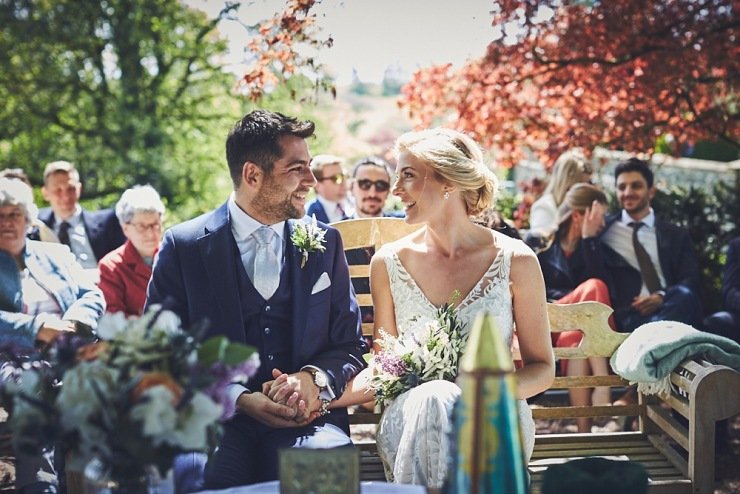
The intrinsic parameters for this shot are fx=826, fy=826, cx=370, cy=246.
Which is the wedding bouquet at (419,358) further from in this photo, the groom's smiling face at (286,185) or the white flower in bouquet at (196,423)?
the white flower in bouquet at (196,423)

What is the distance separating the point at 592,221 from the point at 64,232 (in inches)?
158

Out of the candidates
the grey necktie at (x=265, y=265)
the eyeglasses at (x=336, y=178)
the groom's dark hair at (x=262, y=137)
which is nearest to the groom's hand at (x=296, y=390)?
the grey necktie at (x=265, y=265)

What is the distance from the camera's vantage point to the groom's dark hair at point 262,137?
3.49 m

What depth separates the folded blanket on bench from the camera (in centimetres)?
341

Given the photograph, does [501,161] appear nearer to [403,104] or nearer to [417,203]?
[403,104]

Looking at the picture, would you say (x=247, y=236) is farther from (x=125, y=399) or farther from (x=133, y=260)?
(x=133, y=260)

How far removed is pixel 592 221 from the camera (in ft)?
18.7

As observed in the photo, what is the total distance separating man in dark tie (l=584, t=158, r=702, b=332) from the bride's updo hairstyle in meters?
2.20

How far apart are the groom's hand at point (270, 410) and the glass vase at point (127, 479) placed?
1102 mm

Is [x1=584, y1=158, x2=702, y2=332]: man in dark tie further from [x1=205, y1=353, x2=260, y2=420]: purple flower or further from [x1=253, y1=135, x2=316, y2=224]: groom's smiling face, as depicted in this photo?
[x1=205, y1=353, x2=260, y2=420]: purple flower

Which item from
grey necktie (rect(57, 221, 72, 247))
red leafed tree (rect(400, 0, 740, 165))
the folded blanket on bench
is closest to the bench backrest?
the folded blanket on bench

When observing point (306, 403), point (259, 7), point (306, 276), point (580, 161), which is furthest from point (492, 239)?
point (580, 161)

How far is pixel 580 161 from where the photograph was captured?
6.48 meters

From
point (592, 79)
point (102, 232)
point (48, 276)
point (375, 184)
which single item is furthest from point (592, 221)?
point (102, 232)
